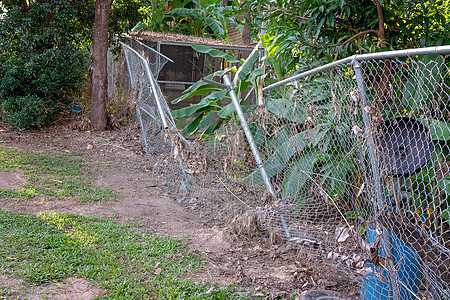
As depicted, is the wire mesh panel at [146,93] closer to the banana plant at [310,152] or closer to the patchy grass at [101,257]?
the banana plant at [310,152]

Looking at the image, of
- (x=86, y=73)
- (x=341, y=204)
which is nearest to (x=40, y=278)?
(x=341, y=204)

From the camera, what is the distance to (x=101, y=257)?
3.90 meters

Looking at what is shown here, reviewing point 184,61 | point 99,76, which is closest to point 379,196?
point 99,76

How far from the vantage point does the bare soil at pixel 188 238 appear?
11.7 ft

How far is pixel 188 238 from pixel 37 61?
822 centimetres

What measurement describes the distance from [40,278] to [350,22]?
4548 mm

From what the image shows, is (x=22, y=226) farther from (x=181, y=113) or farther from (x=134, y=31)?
(x=134, y=31)

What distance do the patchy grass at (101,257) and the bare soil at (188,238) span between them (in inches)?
5.7

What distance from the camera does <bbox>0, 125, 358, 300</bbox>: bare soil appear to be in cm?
357

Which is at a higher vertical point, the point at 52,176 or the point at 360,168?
the point at 360,168

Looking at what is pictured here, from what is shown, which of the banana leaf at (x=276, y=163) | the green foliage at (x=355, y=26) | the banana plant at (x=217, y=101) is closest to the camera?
the green foliage at (x=355, y=26)

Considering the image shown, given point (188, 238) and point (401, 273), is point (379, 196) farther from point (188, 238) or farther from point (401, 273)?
point (188, 238)

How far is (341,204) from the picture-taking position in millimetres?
4105

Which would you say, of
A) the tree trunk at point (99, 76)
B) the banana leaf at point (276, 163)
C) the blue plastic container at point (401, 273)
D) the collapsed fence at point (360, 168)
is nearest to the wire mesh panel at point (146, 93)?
the collapsed fence at point (360, 168)
